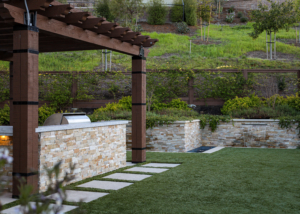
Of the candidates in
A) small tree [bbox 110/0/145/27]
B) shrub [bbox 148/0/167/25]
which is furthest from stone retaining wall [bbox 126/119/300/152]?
shrub [bbox 148/0/167/25]

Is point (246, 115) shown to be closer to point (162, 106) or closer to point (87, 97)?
point (162, 106)

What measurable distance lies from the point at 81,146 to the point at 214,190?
2.15 m

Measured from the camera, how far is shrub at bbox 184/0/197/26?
2895 centimetres

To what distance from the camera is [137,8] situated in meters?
21.8

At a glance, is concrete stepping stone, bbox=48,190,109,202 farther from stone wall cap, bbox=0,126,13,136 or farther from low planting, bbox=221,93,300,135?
low planting, bbox=221,93,300,135

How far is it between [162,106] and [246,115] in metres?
3.49

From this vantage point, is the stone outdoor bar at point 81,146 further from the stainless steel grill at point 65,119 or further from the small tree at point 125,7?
the small tree at point 125,7

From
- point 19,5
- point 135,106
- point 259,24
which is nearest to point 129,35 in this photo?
point 135,106

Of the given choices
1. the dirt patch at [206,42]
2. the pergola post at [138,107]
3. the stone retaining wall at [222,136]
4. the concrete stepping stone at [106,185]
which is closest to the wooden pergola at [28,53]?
the concrete stepping stone at [106,185]

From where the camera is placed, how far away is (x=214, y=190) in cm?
441

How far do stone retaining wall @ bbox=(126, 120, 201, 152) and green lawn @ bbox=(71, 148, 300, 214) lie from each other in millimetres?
2007

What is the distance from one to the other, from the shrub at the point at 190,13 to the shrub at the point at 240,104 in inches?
736

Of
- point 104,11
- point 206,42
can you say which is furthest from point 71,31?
point 104,11

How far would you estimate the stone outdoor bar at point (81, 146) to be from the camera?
4211mm
